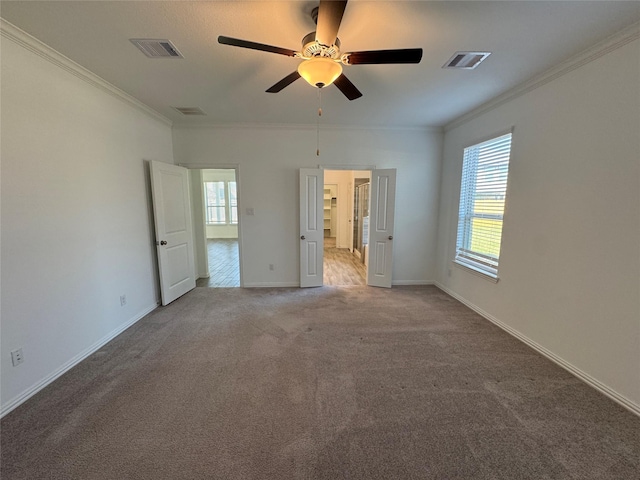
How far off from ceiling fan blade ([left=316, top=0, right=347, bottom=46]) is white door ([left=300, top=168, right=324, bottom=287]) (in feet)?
8.47

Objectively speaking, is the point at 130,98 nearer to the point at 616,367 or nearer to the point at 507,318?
the point at 507,318

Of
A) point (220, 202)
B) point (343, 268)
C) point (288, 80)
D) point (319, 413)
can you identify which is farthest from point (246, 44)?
point (220, 202)

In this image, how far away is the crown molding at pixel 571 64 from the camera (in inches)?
71.3

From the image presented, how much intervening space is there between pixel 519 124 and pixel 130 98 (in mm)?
4341

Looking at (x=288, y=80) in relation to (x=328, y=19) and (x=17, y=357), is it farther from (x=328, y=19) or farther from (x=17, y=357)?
(x=17, y=357)

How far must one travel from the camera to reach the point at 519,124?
2.75 meters

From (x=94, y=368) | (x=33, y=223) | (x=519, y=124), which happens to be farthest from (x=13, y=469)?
(x=519, y=124)

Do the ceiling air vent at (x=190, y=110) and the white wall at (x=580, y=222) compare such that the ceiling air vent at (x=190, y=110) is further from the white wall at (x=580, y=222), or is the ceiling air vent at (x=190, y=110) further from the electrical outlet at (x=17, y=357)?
the white wall at (x=580, y=222)

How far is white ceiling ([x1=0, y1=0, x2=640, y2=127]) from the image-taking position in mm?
1644

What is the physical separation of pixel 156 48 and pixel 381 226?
3493 mm

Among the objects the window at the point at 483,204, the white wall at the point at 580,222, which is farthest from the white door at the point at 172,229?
the white wall at the point at 580,222

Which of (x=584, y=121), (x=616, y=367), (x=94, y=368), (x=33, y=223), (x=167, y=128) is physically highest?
(x=167, y=128)

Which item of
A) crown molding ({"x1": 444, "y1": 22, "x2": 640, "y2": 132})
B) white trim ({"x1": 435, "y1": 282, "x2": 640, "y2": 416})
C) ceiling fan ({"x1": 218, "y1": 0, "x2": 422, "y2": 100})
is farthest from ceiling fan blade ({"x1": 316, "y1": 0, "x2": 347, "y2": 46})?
white trim ({"x1": 435, "y1": 282, "x2": 640, "y2": 416})

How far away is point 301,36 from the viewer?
6.33 ft
